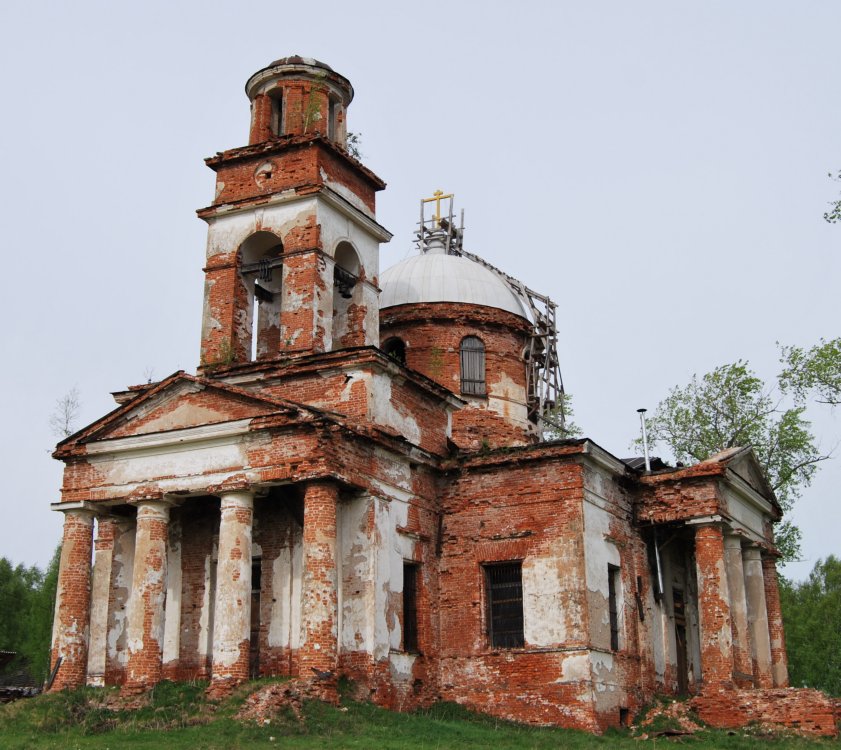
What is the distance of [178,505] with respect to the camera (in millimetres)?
18922

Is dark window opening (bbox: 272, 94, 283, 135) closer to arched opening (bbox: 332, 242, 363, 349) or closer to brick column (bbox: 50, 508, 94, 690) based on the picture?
arched opening (bbox: 332, 242, 363, 349)

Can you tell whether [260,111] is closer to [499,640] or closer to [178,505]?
[178,505]

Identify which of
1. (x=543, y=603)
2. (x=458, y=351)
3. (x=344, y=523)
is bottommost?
(x=543, y=603)

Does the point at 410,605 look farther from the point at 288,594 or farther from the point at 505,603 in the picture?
the point at 288,594

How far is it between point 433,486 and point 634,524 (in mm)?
4124

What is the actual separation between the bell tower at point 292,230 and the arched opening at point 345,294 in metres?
0.02

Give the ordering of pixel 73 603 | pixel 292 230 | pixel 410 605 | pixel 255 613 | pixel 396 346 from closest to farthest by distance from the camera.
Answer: pixel 73 603, pixel 255 613, pixel 410 605, pixel 292 230, pixel 396 346

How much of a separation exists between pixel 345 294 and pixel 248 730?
9.83m

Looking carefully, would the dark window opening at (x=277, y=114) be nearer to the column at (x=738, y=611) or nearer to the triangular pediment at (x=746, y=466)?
the triangular pediment at (x=746, y=466)

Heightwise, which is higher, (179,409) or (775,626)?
(179,409)

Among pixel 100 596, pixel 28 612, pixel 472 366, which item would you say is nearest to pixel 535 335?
pixel 472 366

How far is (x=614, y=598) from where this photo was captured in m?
20.3

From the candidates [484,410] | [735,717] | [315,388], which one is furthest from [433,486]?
[735,717]

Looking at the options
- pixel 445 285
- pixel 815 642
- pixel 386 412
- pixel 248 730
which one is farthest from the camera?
pixel 815 642
